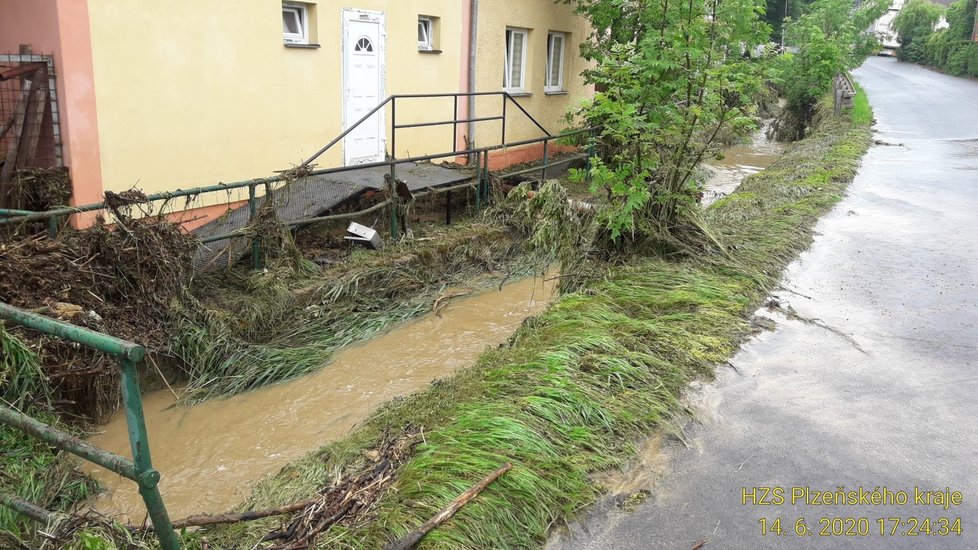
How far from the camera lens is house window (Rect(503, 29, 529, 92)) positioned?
1386cm

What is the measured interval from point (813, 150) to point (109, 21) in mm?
13141

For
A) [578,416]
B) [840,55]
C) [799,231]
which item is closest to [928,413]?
[578,416]

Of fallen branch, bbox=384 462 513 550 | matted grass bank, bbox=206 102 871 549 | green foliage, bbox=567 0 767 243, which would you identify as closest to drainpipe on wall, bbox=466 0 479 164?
green foliage, bbox=567 0 767 243

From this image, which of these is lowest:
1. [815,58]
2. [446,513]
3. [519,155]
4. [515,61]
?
[446,513]

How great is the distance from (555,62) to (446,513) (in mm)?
13457

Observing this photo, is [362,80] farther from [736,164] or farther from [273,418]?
[736,164]

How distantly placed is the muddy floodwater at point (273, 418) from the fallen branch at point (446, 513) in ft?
6.07

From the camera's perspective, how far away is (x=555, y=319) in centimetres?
578

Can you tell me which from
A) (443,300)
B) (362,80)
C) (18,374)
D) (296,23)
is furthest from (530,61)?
(18,374)

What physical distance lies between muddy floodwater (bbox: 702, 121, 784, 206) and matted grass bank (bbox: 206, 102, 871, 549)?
6.70 m

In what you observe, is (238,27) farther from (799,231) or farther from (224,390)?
(799,231)

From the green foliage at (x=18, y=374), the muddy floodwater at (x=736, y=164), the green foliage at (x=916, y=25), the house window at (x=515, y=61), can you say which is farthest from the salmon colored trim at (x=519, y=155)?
the green foliage at (x=916, y=25)

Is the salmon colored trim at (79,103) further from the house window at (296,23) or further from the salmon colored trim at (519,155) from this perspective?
the salmon colored trim at (519,155)

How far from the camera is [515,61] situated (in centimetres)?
1418
